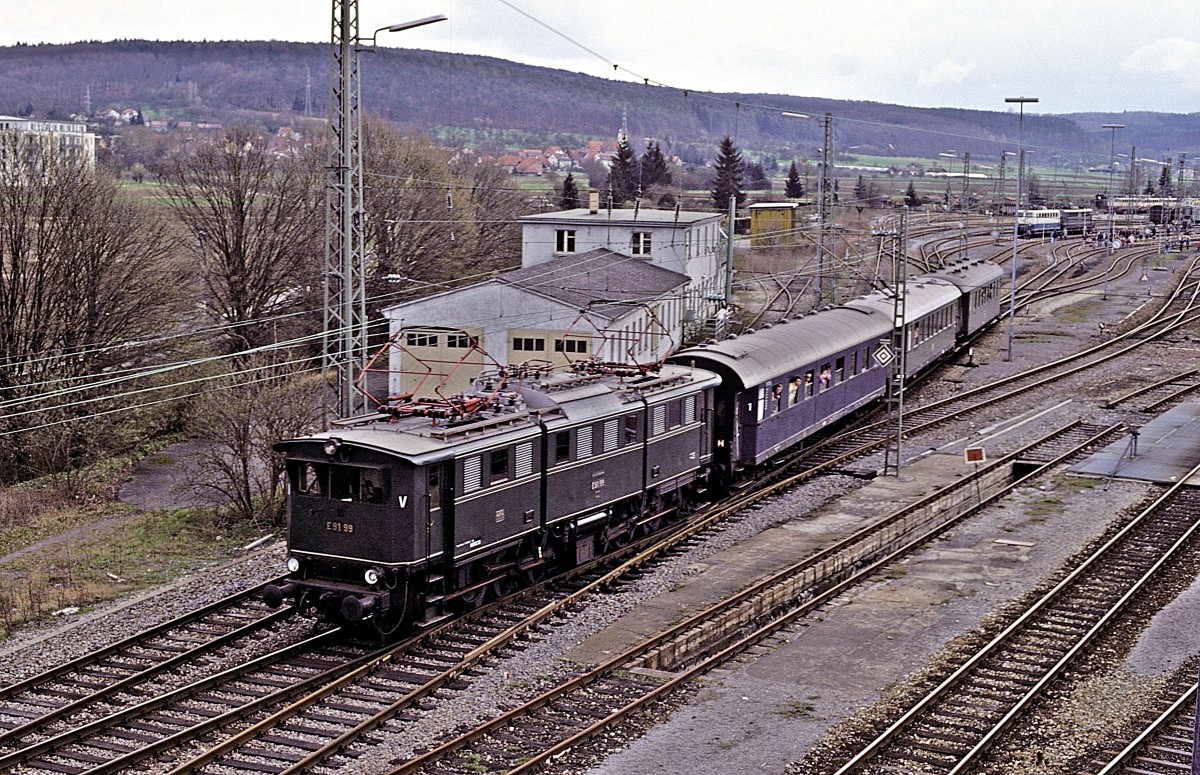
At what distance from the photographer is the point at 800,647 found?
1947 cm

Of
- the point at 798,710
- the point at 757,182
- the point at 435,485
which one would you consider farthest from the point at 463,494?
the point at 757,182

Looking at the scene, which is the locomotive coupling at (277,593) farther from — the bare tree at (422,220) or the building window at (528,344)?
the bare tree at (422,220)

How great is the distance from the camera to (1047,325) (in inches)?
2511

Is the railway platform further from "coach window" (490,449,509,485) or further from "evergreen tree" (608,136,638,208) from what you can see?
"evergreen tree" (608,136,638,208)

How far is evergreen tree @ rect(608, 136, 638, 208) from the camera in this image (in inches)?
4432

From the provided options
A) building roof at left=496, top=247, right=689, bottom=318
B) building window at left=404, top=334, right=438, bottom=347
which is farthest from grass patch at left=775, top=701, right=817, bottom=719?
building window at left=404, top=334, right=438, bottom=347

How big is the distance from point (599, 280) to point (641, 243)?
25.8 feet

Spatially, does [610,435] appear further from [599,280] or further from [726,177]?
[726,177]

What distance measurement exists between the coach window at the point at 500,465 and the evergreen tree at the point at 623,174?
91078 mm

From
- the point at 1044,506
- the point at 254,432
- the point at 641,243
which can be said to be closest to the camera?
the point at 1044,506

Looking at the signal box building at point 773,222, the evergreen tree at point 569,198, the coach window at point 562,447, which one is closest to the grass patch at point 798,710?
the coach window at point 562,447

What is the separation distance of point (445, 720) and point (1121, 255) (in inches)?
3561

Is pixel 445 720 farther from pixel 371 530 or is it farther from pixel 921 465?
pixel 921 465

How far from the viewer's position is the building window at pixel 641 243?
57.8m
